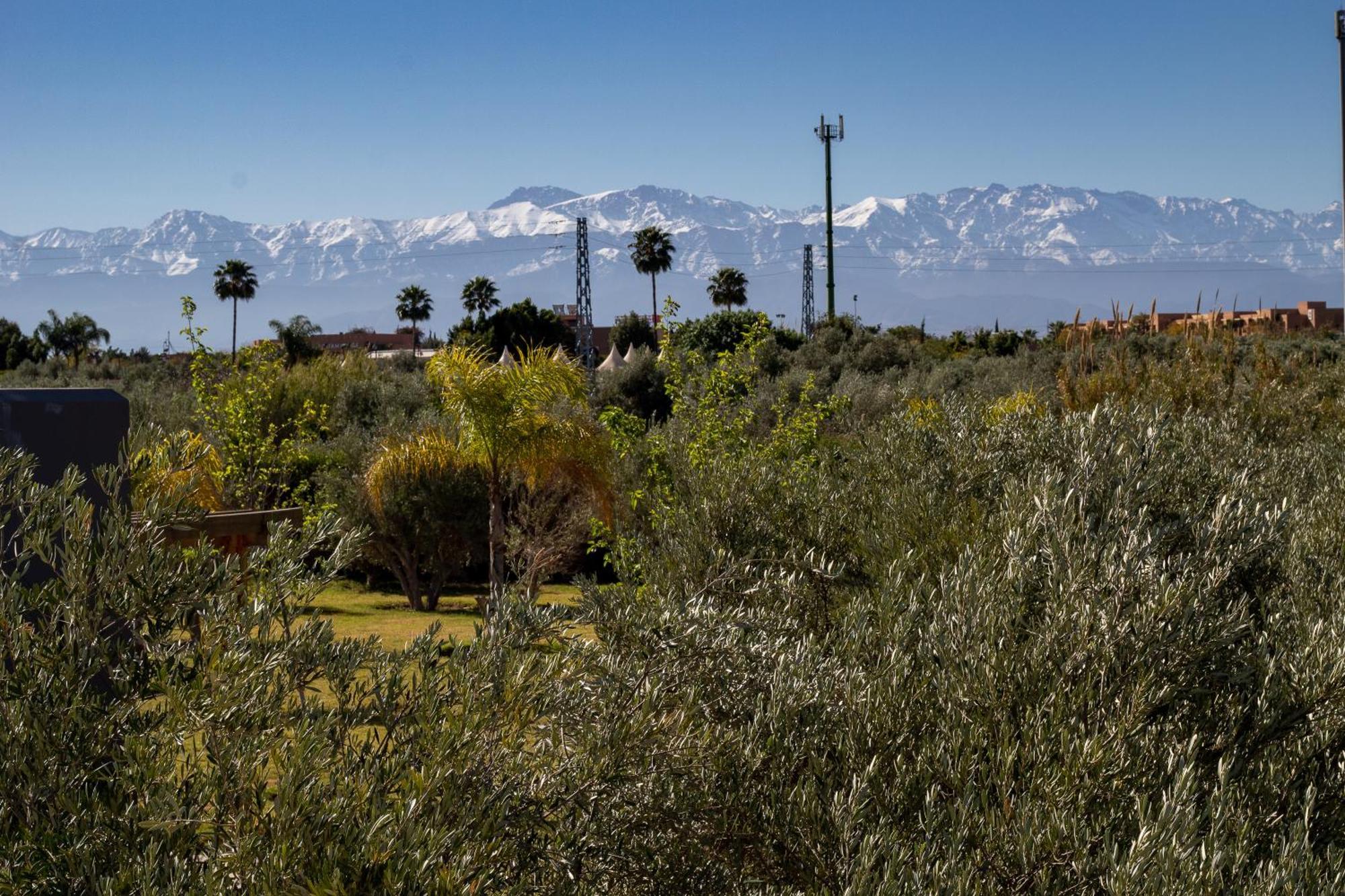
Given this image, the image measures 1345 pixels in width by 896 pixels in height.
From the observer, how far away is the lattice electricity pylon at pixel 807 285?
3140 inches

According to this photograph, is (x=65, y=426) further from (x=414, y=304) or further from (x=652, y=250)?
(x=414, y=304)

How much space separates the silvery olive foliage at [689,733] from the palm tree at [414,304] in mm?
85263

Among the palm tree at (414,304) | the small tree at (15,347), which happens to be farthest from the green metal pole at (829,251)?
the small tree at (15,347)

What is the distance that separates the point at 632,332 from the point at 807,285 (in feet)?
48.0

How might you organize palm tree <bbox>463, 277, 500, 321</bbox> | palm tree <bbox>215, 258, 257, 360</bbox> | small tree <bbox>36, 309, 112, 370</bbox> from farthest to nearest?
small tree <bbox>36, 309, 112, 370</bbox> < palm tree <bbox>463, 277, 500, 321</bbox> < palm tree <bbox>215, 258, 257, 360</bbox>

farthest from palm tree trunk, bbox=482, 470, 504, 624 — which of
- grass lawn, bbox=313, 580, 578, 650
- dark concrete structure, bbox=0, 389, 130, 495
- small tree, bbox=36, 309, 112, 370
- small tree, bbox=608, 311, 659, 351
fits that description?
small tree, bbox=36, 309, 112, 370

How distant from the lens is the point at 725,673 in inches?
152

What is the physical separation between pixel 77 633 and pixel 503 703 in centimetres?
110

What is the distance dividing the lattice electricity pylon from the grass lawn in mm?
54672

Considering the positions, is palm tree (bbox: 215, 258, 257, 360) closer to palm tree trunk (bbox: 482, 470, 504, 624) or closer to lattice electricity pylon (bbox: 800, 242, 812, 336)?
lattice electricity pylon (bbox: 800, 242, 812, 336)

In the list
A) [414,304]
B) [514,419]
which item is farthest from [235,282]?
[514,419]

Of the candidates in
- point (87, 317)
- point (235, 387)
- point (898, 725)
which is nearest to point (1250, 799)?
point (898, 725)

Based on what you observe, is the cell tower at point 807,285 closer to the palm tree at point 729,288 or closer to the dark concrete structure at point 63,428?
the palm tree at point 729,288

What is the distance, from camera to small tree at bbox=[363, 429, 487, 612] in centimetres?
2275
